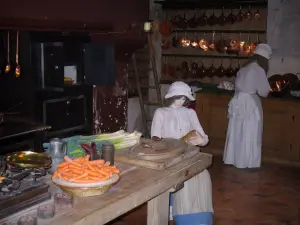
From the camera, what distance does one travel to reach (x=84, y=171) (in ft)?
6.95

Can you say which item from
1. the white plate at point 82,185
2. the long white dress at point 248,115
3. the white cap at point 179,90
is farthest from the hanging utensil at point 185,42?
the white plate at point 82,185

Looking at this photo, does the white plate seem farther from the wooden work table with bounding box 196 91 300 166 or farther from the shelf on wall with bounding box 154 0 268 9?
the shelf on wall with bounding box 154 0 268 9

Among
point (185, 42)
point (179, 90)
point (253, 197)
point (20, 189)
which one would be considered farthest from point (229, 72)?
point (20, 189)

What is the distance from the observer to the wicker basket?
2.04 meters

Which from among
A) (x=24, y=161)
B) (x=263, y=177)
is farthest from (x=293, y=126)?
(x=24, y=161)

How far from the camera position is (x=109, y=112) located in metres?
5.80

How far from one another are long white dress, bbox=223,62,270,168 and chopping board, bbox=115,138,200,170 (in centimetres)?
302

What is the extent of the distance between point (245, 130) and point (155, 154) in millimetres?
3363

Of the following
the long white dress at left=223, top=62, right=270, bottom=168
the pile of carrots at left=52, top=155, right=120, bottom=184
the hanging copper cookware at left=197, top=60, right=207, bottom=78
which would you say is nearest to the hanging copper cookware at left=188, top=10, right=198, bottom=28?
the hanging copper cookware at left=197, top=60, right=207, bottom=78

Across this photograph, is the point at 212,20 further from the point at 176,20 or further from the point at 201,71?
the point at 201,71

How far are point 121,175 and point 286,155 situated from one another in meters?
4.08

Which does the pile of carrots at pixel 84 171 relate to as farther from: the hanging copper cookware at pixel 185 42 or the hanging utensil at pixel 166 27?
the hanging copper cookware at pixel 185 42

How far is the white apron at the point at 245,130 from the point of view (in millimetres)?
5688

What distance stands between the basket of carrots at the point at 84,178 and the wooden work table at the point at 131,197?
4cm
